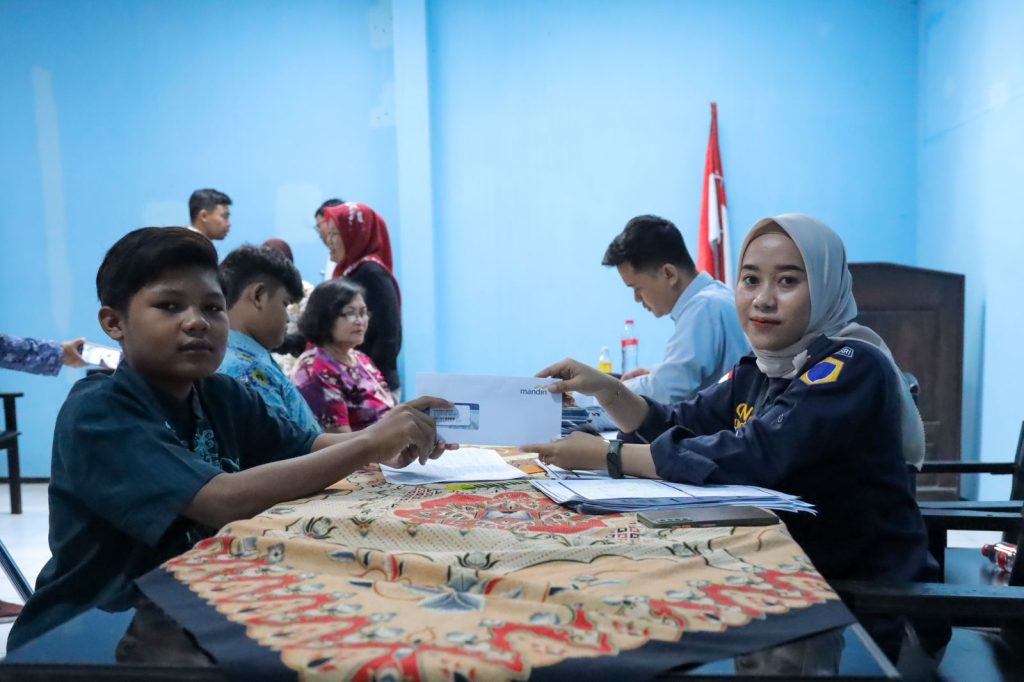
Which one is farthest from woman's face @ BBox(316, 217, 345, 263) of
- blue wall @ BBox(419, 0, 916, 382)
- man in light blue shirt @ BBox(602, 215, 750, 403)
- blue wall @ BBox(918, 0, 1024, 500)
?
blue wall @ BBox(918, 0, 1024, 500)

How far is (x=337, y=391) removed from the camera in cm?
289

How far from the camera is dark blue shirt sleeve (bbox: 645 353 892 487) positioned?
48.6 inches

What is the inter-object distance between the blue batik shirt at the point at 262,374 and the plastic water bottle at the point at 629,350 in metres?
2.33

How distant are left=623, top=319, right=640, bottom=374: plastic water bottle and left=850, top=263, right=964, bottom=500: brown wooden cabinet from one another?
1211 millimetres

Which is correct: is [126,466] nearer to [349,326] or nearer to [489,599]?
[489,599]

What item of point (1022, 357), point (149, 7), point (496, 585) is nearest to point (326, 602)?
point (496, 585)

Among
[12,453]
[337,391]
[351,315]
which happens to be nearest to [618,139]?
[351,315]

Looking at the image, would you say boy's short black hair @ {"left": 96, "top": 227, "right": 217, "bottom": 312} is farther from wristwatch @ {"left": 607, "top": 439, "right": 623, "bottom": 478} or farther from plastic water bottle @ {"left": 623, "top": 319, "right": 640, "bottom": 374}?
plastic water bottle @ {"left": 623, "top": 319, "right": 640, "bottom": 374}

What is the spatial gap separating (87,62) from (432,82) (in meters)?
2.44

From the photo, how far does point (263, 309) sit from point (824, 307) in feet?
4.86

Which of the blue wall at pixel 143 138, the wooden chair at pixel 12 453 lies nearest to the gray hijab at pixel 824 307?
the wooden chair at pixel 12 453

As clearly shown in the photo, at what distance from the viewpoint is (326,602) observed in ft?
2.42

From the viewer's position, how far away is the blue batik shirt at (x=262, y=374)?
6.68 ft

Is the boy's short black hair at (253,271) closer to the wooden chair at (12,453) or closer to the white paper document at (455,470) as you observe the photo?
the white paper document at (455,470)
